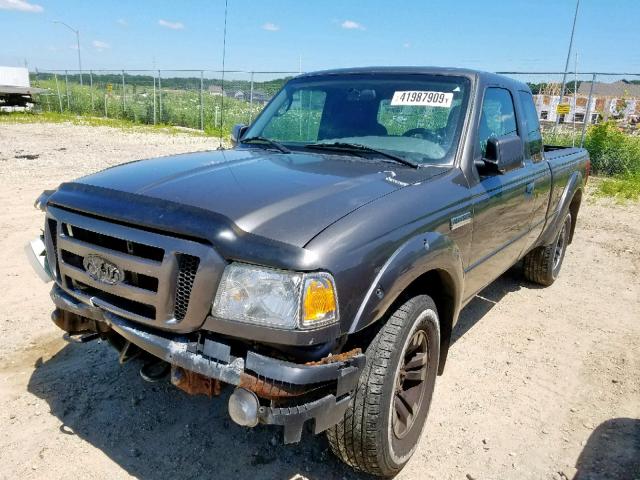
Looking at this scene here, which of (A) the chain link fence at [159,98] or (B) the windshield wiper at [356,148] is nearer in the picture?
(B) the windshield wiper at [356,148]

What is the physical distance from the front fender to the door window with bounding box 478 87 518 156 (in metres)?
0.93

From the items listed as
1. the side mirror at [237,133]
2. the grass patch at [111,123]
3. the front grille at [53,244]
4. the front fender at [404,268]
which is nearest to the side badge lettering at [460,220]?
the front fender at [404,268]

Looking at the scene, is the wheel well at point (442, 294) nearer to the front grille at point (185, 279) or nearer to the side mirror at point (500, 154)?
the side mirror at point (500, 154)

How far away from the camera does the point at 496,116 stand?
3.58 m

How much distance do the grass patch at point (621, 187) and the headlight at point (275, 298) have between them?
10098 mm

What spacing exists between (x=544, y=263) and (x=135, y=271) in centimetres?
433

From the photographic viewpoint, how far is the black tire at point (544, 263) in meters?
5.11

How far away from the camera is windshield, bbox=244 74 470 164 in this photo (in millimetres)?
3100

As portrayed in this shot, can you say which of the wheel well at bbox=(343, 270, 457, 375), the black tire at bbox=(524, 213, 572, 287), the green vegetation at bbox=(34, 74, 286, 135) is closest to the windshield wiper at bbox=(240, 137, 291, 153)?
the wheel well at bbox=(343, 270, 457, 375)

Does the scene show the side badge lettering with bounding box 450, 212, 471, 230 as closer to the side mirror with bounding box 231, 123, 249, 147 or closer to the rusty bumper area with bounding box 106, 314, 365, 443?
the rusty bumper area with bounding box 106, 314, 365, 443

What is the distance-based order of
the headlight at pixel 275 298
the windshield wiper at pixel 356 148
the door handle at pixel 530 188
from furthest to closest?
the door handle at pixel 530 188 → the windshield wiper at pixel 356 148 → the headlight at pixel 275 298

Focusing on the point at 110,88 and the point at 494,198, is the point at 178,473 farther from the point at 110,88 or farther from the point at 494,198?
the point at 110,88

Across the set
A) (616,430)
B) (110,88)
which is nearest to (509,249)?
(616,430)

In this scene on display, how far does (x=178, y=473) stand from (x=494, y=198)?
94.7 inches
